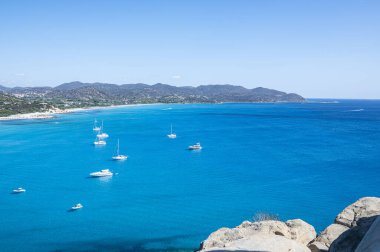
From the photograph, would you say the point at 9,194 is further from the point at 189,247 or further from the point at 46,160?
the point at 189,247

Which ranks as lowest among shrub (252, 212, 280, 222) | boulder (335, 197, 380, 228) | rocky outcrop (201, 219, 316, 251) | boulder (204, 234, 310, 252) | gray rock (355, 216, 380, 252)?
shrub (252, 212, 280, 222)

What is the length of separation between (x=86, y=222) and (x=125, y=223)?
14.0 ft

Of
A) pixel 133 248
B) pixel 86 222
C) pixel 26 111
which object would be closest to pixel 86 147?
pixel 86 222

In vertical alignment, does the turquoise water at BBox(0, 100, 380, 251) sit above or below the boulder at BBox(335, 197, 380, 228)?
below

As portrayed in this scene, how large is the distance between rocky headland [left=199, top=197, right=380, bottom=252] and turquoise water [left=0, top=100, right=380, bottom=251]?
14790 mm

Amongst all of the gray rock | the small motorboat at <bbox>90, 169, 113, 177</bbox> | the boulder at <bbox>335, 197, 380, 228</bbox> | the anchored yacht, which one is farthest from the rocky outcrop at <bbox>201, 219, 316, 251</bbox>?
the small motorboat at <bbox>90, 169, 113, 177</bbox>

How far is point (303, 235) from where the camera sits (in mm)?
16969

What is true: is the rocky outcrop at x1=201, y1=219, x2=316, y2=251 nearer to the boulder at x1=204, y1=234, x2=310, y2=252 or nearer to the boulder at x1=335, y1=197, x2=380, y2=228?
the boulder at x1=204, y1=234, x2=310, y2=252

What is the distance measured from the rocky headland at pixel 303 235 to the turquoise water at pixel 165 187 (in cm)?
1479

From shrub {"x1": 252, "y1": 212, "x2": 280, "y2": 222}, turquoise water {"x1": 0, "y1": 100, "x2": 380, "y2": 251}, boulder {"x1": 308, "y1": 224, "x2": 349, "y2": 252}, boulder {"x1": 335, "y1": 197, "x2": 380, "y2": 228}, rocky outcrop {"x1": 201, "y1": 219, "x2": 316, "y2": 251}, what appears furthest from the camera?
turquoise water {"x1": 0, "y1": 100, "x2": 380, "y2": 251}

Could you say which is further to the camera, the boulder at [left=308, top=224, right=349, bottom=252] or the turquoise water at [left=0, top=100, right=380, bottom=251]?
the turquoise water at [left=0, top=100, right=380, bottom=251]

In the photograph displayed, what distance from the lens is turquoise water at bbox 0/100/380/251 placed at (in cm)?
3409

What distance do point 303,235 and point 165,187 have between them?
117 feet

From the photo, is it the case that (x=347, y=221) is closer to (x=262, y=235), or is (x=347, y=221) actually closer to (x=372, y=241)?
(x=262, y=235)
